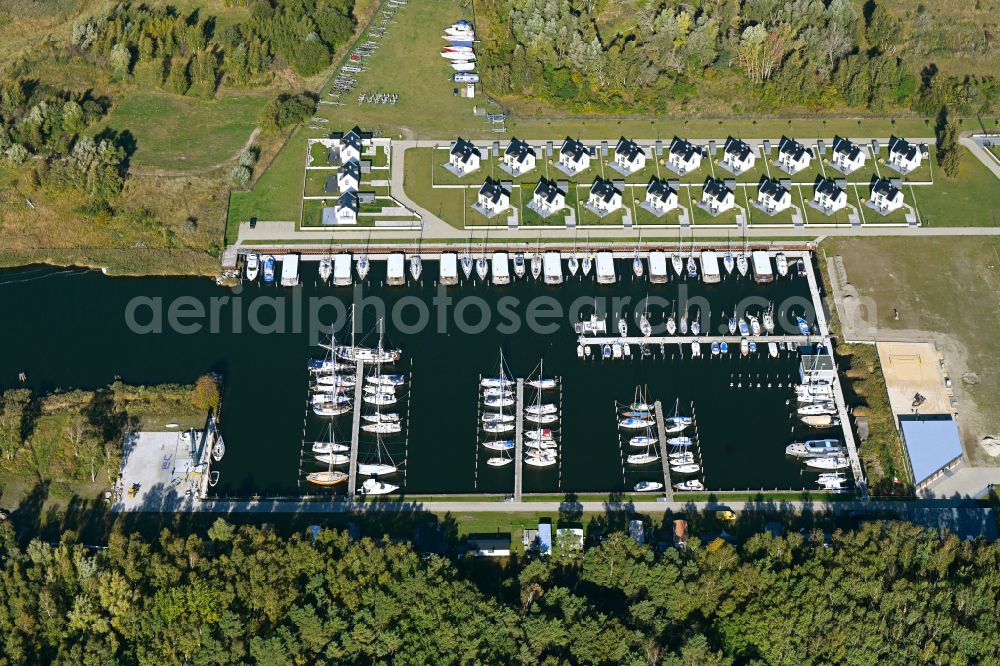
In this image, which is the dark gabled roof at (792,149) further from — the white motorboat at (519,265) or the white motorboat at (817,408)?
the white motorboat at (519,265)

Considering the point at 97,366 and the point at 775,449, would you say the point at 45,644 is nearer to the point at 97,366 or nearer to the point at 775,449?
the point at 97,366

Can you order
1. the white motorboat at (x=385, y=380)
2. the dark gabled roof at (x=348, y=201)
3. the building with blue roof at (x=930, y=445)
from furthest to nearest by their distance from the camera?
the dark gabled roof at (x=348, y=201) < the white motorboat at (x=385, y=380) < the building with blue roof at (x=930, y=445)

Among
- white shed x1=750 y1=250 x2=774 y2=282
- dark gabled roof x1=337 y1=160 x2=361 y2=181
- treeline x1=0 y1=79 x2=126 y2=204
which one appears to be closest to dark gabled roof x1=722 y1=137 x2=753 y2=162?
white shed x1=750 y1=250 x2=774 y2=282

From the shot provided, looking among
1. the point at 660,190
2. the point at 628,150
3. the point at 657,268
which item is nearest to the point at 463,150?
the point at 628,150

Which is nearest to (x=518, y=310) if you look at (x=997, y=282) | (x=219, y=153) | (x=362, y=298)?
(x=362, y=298)

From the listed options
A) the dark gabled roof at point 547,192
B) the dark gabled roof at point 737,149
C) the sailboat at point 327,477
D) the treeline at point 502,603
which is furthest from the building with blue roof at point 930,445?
the sailboat at point 327,477

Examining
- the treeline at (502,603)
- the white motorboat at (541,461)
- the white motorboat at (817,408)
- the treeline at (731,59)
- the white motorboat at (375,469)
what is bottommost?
the treeline at (502,603)
